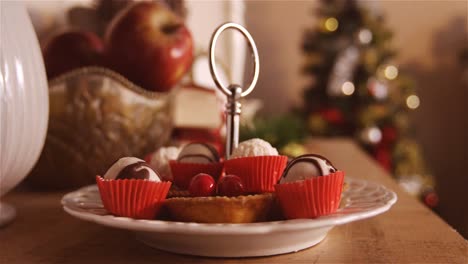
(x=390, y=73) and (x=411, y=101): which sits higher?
(x=390, y=73)

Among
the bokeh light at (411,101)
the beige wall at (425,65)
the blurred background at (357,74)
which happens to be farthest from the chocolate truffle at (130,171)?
the beige wall at (425,65)

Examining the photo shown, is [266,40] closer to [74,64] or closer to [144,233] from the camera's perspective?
[74,64]

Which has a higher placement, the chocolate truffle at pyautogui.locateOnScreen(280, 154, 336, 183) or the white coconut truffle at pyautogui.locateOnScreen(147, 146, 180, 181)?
the chocolate truffle at pyautogui.locateOnScreen(280, 154, 336, 183)

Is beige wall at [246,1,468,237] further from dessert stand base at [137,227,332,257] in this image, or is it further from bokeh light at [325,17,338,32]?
dessert stand base at [137,227,332,257]

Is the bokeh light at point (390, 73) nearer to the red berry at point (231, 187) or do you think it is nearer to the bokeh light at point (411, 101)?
the bokeh light at point (411, 101)


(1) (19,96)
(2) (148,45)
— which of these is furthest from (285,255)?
(2) (148,45)

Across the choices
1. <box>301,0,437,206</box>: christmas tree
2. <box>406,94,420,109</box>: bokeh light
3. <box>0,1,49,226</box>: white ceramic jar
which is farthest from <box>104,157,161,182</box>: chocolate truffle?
<box>406,94,420,109</box>: bokeh light

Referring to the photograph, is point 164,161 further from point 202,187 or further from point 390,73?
point 390,73
